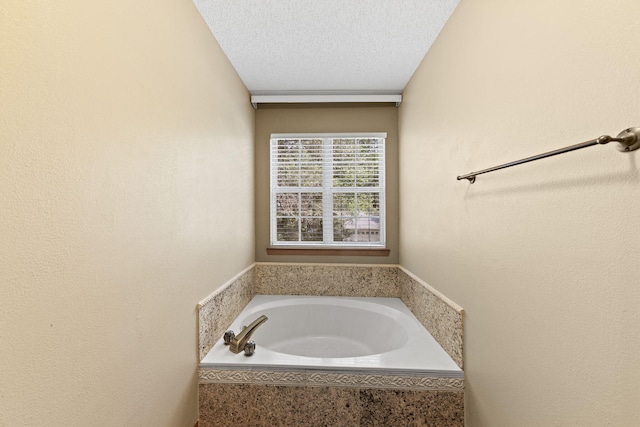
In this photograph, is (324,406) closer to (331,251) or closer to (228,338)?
(228,338)

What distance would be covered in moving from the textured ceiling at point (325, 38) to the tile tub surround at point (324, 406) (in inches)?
80.7

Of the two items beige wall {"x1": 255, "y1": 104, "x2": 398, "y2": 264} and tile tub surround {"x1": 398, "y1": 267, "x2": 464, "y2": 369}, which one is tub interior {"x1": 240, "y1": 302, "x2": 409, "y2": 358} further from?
beige wall {"x1": 255, "y1": 104, "x2": 398, "y2": 264}

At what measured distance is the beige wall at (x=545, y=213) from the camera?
0.66 metres

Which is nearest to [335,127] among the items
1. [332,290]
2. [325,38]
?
[325,38]

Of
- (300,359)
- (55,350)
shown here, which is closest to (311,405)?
(300,359)

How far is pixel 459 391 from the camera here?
4.68ft

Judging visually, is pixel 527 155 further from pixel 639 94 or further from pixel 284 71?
pixel 284 71

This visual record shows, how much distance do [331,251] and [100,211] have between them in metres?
2.01

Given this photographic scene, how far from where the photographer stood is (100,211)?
2.75 feet

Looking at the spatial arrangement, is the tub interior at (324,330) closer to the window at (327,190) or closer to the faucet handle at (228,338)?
the faucet handle at (228,338)

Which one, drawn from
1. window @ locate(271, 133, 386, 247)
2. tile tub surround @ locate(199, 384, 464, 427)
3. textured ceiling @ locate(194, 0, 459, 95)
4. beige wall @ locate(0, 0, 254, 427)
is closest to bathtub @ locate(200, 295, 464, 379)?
tile tub surround @ locate(199, 384, 464, 427)

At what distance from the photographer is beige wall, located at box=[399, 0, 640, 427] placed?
662 millimetres

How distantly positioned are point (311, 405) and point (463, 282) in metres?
1.04

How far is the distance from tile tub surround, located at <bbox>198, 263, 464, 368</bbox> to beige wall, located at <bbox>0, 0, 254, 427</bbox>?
24 centimetres
